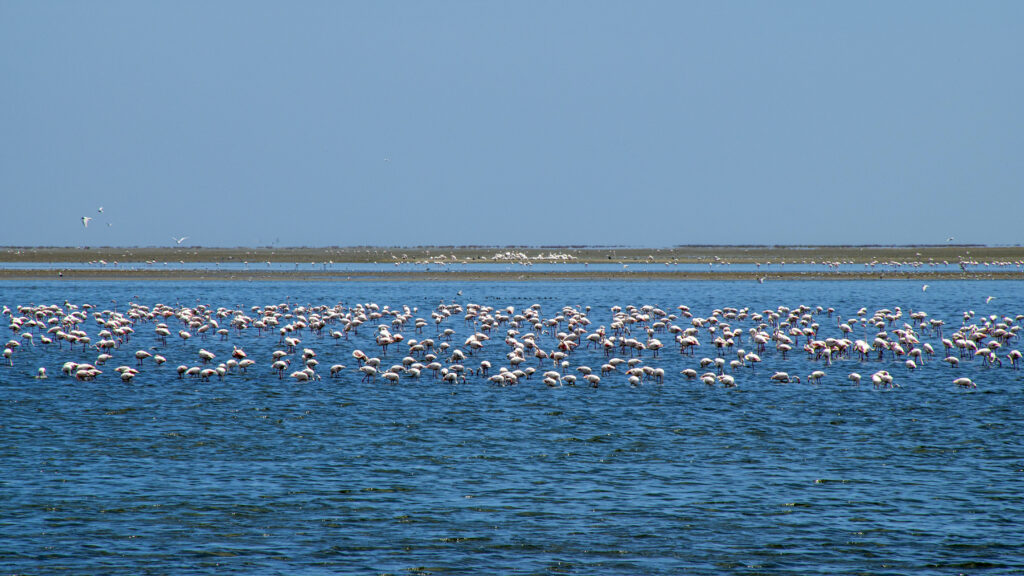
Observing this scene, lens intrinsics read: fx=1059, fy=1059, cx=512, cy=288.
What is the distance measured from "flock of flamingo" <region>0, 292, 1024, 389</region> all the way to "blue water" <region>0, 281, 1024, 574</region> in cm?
49

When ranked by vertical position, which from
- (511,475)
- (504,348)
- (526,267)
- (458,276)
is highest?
(526,267)

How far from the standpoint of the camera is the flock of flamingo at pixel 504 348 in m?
25.5

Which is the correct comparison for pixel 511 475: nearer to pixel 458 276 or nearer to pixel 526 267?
pixel 458 276

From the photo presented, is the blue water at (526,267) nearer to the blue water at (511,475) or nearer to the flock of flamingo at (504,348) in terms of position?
the flock of flamingo at (504,348)

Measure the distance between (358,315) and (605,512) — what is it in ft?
78.8

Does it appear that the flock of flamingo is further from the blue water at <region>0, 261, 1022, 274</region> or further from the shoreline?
the blue water at <region>0, 261, 1022, 274</region>

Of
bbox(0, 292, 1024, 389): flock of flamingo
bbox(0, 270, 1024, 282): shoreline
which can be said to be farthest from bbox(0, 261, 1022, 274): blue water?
bbox(0, 292, 1024, 389): flock of flamingo

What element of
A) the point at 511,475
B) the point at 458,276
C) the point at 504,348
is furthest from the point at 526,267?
the point at 511,475

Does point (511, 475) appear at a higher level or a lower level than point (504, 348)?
lower

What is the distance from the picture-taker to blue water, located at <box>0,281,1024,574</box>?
11.7 metres

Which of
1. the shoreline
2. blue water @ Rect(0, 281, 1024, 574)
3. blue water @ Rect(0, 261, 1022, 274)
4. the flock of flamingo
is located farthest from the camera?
blue water @ Rect(0, 261, 1022, 274)

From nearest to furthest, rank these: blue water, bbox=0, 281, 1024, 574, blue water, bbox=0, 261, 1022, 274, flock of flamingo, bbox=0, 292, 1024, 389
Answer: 1. blue water, bbox=0, 281, 1024, 574
2. flock of flamingo, bbox=0, 292, 1024, 389
3. blue water, bbox=0, 261, 1022, 274

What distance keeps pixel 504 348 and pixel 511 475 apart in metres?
16.5

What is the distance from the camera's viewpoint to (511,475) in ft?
50.3
